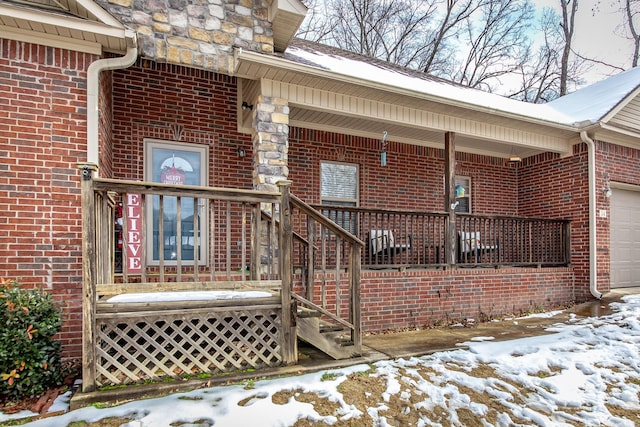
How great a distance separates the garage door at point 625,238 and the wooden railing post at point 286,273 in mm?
7991

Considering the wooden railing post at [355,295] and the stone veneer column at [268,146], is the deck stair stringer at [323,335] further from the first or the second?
the stone veneer column at [268,146]

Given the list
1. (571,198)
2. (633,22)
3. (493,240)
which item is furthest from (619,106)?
(633,22)

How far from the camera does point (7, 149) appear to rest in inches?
165

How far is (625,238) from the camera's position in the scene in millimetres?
8945

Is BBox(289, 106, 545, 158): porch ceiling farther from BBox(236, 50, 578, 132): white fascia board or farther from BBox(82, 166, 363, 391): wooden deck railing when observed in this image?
BBox(82, 166, 363, 391): wooden deck railing

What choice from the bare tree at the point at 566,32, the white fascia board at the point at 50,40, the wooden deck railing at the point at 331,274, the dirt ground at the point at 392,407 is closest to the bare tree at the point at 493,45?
the bare tree at the point at 566,32

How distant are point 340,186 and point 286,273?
13.4 feet

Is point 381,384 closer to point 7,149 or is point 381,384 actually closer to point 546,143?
point 7,149

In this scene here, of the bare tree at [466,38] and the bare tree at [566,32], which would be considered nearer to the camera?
the bare tree at [466,38]

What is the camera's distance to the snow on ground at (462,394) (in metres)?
3.12

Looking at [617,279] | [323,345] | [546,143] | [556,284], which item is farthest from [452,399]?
[617,279]

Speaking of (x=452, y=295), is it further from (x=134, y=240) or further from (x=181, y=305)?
(x=134, y=240)

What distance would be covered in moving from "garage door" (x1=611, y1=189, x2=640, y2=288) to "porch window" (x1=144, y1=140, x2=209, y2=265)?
27.8ft

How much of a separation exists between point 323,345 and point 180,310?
4.97 feet
